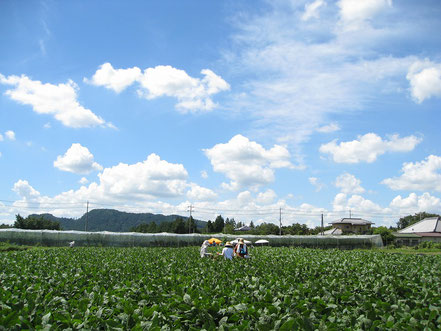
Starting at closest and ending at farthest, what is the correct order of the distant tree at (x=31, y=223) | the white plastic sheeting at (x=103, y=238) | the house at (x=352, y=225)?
the white plastic sheeting at (x=103, y=238) < the distant tree at (x=31, y=223) < the house at (x=352, y=225)

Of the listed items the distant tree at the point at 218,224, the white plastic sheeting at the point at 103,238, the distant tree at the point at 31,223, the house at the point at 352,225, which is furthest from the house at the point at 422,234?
the distant tree at the point at 31,223

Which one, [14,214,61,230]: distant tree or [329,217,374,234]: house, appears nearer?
[14,214,61,230]: distant tree

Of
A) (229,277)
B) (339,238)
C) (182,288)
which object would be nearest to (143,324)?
(182,288)

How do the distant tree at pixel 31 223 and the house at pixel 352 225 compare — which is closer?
the distant tree at pixel 31 223

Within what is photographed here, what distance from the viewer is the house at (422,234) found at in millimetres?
79250

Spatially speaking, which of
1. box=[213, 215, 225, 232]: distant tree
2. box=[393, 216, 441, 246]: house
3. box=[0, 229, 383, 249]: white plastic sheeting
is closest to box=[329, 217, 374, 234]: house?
box=[393, 216, 441, 246]: house

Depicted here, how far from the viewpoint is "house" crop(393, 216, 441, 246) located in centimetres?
7925

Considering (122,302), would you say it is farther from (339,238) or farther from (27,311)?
(339,238)

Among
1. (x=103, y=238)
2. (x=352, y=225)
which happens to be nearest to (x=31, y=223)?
(x=103, y=238)

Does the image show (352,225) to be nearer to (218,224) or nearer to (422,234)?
(422,234)

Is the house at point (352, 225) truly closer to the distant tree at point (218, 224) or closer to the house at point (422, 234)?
the house at point (422, 234)

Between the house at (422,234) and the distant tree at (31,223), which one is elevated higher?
the distant tree at (31,223)

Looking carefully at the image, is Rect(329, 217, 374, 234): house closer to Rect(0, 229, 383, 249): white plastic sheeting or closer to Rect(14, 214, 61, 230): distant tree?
Rect(0, 229, 383, 249): white plastic sheeting

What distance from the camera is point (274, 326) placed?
4.32 m
